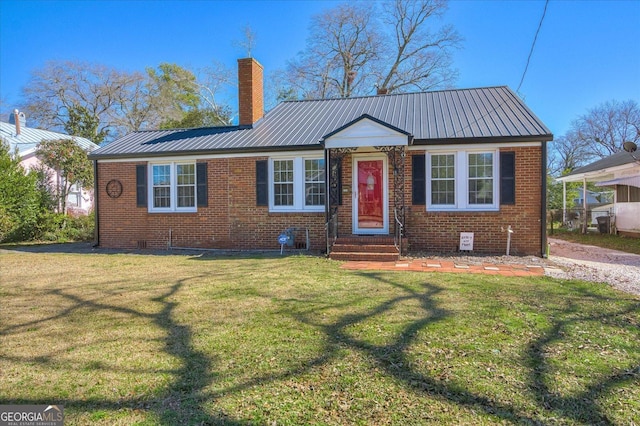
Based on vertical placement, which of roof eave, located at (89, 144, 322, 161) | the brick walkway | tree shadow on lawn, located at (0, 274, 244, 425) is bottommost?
tree shadow on lawn, located at (0, 274, 244, 425)

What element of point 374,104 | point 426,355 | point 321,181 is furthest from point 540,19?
point 426,355

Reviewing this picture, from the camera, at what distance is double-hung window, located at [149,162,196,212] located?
12.1 meters

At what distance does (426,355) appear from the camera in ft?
11.9

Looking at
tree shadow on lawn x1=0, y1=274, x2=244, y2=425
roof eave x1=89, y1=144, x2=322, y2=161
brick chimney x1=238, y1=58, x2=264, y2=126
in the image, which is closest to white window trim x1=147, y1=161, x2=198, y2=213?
roof eave x1=89, y1=144, x2=322, y2=161

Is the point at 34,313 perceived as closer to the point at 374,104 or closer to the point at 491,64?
the point at 374,104

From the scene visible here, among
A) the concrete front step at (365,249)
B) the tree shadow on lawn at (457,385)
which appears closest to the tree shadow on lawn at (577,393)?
the tree shadow on lawn at (457,385)

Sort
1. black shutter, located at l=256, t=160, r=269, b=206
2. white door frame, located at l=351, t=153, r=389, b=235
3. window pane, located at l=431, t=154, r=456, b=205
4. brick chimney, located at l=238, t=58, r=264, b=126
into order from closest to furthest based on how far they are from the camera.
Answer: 1. window pane, located at l=431, t=154, r=456, b=205
2. white door frame, located at l=351, t=153, r=389, b=235
3. black shutter, located at l=256, t=160, r=269, b=206
4. brick chimney, located at l=238, t=58, r=264, b=126

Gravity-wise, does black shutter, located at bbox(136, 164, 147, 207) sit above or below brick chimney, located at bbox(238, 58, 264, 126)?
below

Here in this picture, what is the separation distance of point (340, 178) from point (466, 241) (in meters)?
3.61

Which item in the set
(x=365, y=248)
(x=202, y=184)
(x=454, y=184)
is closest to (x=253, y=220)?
(x=202, y=184)

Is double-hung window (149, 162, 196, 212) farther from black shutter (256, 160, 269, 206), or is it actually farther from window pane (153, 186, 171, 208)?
black shutter (256, 160, 269, 206)

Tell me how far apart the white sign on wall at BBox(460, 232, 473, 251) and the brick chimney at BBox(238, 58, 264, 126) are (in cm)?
758

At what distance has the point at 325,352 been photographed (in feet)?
12.2

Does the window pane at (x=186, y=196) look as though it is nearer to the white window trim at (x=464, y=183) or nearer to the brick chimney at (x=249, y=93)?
the brick chimney at (x=249, y=93)
